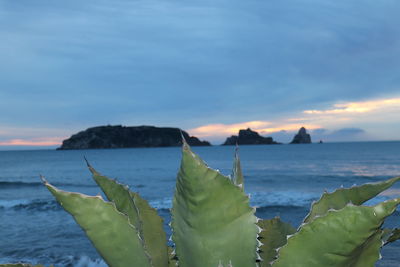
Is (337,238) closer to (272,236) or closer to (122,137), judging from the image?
(272,236)

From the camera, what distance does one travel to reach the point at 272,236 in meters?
1.01

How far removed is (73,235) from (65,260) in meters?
2.78

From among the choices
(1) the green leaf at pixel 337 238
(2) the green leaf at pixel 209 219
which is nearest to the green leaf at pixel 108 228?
(2) the green leaf at pixel 209 219

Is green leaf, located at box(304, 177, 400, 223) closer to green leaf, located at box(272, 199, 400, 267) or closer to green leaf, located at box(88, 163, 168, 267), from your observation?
green leaf, located at box(272, 199, 400, 267)

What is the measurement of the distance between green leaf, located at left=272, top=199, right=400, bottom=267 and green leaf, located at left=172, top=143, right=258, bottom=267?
0.07m

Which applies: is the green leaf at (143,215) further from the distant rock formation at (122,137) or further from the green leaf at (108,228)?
the distant rock formation at (122,137)

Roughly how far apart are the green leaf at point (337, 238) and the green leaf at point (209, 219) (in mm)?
71

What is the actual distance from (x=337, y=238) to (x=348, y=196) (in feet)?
0.67

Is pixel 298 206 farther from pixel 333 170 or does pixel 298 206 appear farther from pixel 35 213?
pixel 333 170

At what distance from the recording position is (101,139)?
13388 centimetres

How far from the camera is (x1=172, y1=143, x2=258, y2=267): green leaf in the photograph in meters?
0.68

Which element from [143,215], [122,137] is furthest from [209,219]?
[122,137]

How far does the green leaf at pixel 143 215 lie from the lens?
89 centimetres

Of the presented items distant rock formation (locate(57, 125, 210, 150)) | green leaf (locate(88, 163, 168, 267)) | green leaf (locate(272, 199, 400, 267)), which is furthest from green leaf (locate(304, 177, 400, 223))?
distant rock formation (locate(57, 125, 210, 150))
